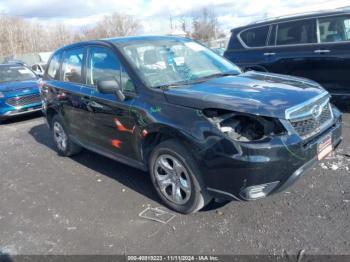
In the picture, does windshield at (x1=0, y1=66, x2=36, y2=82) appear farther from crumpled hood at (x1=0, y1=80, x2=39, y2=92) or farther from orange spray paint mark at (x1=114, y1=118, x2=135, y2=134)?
orange spray paint mark at (x1=114, y1=118, x2=135, y2=134)

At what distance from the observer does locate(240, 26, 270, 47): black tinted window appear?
24.3 feet

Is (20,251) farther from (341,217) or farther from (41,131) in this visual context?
(41,131)

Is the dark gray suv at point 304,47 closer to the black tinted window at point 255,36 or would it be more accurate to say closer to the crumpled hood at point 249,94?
the black tinted window at point 255,36

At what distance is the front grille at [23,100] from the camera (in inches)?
358

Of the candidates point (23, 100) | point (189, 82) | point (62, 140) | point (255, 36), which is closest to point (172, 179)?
point (189, 82)

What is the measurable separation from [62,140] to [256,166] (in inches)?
152

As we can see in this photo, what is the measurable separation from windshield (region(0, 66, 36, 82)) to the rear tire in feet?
16.8

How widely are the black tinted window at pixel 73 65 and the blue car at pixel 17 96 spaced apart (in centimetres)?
443

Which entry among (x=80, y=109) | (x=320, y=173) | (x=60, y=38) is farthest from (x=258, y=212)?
(x=60, y=38)

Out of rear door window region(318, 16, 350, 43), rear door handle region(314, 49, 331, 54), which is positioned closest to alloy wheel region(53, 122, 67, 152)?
rear door handle region(314, 49, 331, 54)

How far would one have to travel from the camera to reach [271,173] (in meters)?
2.95

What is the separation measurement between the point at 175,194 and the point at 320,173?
6.28 ft

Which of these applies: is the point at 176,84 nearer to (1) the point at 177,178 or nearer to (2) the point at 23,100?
(1) the point at 177,178

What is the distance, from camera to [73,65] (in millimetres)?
5105
